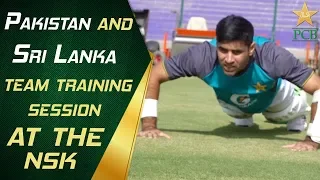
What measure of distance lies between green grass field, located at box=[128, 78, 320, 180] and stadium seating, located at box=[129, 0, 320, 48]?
25.0 feet

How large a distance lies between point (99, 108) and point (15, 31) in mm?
253

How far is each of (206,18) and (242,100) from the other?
449 inches

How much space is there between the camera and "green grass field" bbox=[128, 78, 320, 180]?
2.20 metres

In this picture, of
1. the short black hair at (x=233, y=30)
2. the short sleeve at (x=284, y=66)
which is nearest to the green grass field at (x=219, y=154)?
the short sleeve at (x=284, y=66)

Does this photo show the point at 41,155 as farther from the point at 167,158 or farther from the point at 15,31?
the point at 167,158

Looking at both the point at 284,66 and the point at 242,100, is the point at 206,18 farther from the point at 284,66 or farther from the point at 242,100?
the point at 284,66

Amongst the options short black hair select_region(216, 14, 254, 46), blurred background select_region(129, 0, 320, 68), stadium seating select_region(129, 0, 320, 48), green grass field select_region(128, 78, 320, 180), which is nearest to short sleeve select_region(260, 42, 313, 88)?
short black hair select_region(216, 14, 254, 46)

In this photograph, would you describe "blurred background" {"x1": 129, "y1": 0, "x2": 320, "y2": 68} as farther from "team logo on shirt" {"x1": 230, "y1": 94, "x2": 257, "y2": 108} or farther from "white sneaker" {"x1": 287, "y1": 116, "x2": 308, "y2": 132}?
"team logo on shirt" {"x1": 230, "y1": 94, "x2": 257, "y2": 108}

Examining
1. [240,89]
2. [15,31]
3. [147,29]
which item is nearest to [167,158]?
[240,89]

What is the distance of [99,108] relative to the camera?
4.33ft

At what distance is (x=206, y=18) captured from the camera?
14836 millimetres

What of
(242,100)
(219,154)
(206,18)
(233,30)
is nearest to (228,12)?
(206,18)

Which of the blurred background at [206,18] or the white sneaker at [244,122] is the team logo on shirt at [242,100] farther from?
the blurred background at [206,18]

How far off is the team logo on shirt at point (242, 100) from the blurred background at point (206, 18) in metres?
8.16
